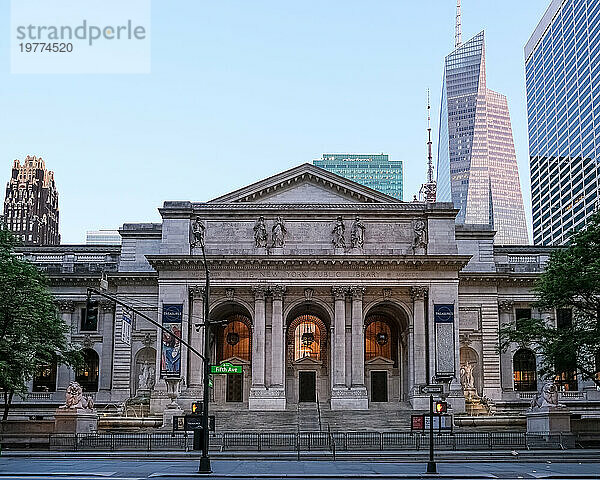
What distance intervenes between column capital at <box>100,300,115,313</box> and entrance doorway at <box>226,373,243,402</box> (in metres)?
14.1

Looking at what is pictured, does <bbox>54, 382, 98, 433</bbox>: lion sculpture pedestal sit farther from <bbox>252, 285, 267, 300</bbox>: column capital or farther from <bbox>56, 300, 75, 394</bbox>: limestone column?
<bbox>56, 300, 75, 394</bbox>: limestone column

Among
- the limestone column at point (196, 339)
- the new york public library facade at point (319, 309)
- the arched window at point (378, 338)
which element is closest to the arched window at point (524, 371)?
the new york public library facade at point (319, 309)

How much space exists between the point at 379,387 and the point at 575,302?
24.2 metres

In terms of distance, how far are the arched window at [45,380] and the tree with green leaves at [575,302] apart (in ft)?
150

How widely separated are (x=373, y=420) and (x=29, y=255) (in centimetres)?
4076

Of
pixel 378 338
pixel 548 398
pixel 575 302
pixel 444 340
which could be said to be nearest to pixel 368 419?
pixel 444 340

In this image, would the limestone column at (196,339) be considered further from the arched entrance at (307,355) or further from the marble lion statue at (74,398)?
the marble lion statue at (74,398)

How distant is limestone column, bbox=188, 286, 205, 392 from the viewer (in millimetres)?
69875

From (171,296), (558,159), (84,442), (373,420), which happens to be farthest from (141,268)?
(558,159)

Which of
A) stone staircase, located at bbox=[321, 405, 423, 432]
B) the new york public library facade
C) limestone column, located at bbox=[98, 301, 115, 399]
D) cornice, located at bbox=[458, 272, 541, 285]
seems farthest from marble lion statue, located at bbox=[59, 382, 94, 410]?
cornice, located at bbox=[458, 272, 541, 285]

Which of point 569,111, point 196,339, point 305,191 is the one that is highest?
point 569,111

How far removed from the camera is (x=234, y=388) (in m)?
74.1

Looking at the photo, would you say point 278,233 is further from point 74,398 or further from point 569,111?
point 569,111

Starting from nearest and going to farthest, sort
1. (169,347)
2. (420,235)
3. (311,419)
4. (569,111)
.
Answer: (311,419) < (169,347) < (420,235) < (569,111)
